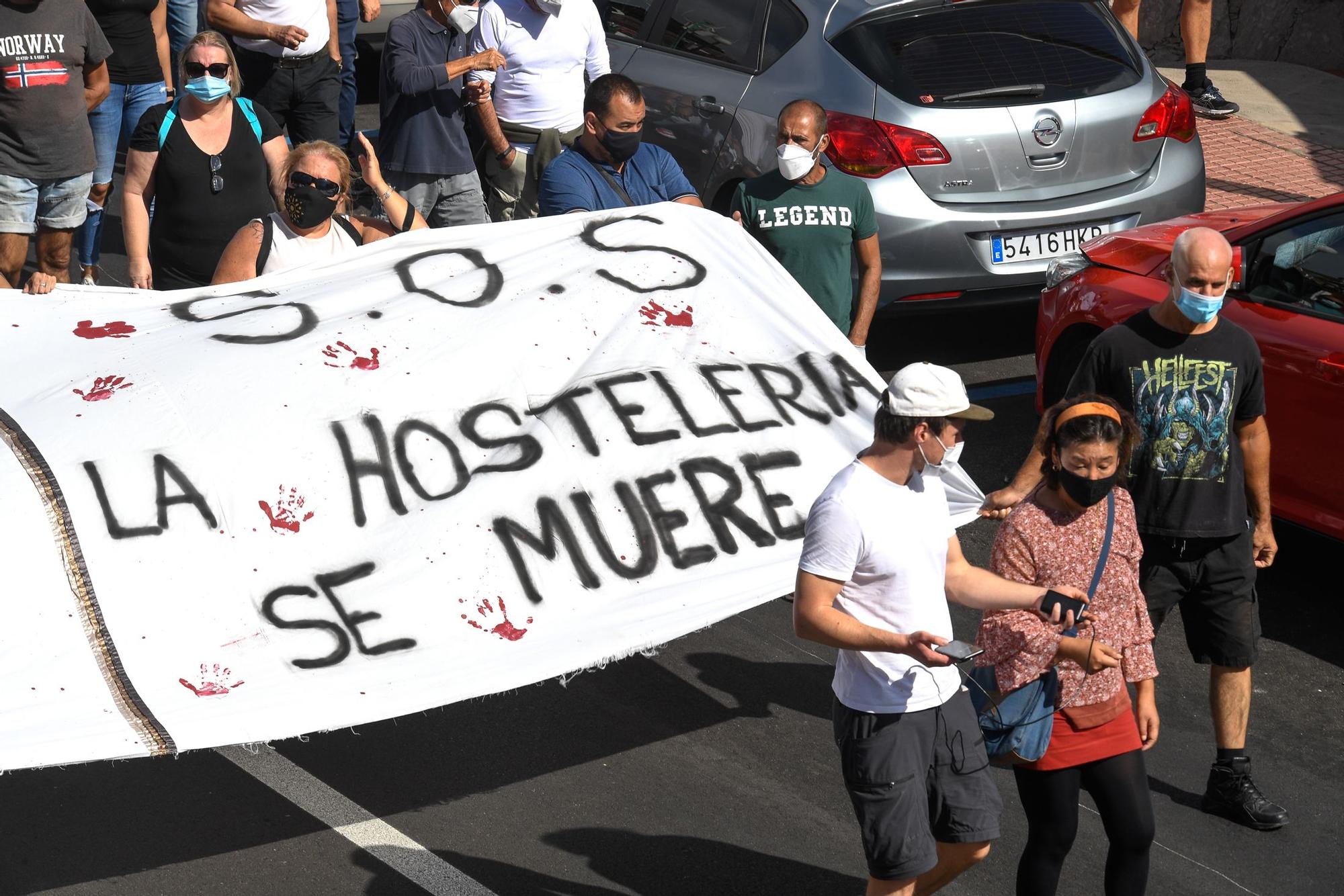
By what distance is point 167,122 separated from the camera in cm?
680

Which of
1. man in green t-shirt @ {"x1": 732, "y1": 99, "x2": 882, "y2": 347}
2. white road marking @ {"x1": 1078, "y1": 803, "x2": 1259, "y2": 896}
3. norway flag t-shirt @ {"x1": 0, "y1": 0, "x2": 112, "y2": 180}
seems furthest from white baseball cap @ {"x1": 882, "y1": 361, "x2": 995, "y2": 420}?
norway flag t-shirt @ {"x1": 0, "y1": 0, "x2": 112, "y2": 180}

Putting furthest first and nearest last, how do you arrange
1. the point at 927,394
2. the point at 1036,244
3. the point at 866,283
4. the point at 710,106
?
the point at 710,106 → the point at 1036,244 → the point at 866,283 → the point at 927,394

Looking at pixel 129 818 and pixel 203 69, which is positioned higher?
pixel 203 69

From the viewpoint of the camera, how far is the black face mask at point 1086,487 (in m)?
4.38

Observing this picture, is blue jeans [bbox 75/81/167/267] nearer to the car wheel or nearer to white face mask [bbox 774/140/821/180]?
white face mask [bbox 774/140/821/180]

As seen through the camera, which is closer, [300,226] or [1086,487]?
[1086,487]

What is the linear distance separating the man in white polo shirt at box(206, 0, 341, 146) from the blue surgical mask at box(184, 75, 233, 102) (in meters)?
2.74

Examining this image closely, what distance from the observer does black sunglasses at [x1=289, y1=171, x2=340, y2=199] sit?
6.04 meters

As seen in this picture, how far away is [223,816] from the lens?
509 centimetres

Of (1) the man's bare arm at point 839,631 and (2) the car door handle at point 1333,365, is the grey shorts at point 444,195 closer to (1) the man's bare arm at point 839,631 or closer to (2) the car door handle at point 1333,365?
(2) the car door handle at point 1333,365

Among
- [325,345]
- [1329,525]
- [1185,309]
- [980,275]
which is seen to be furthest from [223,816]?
[980,275]

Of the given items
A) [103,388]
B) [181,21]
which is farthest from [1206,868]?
[181,21]

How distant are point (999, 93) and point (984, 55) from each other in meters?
0.26

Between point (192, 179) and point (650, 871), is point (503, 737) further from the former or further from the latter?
point (192, 179)
